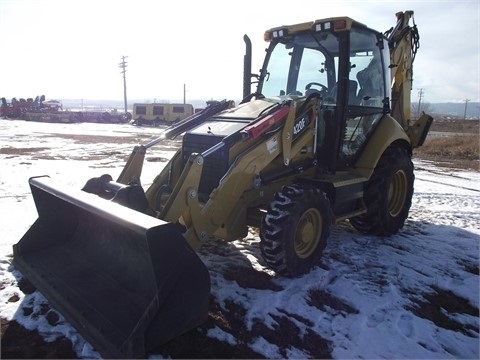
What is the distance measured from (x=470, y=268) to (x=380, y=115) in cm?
242

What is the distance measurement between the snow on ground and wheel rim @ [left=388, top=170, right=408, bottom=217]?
38cm

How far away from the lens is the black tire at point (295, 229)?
400 centimetres

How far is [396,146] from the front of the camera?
6176mm

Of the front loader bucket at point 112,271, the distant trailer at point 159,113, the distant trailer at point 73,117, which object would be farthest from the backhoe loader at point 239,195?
the distant trailer at point 73,117

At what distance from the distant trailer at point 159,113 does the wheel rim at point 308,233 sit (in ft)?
110

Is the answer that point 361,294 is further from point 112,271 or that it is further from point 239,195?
point 112,271

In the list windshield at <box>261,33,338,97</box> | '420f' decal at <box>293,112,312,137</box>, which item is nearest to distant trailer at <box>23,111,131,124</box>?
windshield at <box>261,33,338,97</box>

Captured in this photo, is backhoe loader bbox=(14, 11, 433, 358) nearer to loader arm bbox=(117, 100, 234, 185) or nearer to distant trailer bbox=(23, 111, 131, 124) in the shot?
loader arm bbox=(117, 100, 234, 185)

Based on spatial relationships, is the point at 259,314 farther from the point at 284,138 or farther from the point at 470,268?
the point at 470,268

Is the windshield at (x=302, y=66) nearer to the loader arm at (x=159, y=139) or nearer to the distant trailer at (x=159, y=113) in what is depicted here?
the loader arm at (x=159, y=139)

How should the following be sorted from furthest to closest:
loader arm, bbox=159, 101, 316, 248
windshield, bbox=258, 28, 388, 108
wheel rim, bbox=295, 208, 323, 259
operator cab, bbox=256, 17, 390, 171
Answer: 1. windshield, bbox=258, 28, 388, 108
2. operator cab, bbox=256, 17, 390, 171
3. wheel rim, bbox=295, 208, 323, 259
4. loader arm, bbox=159, 101, 316, 248

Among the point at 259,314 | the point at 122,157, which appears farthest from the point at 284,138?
the point at 122,157

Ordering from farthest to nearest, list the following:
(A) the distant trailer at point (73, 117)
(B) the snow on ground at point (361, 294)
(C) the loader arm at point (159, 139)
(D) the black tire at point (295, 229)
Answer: (A) the distant trailer at point (73, 117)
(C) the loader arm at point (159, 139)
(D) the black tire at point (295, 229)
(B) the snow on ground at point (361, 294)

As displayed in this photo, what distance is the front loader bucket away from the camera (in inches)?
111
